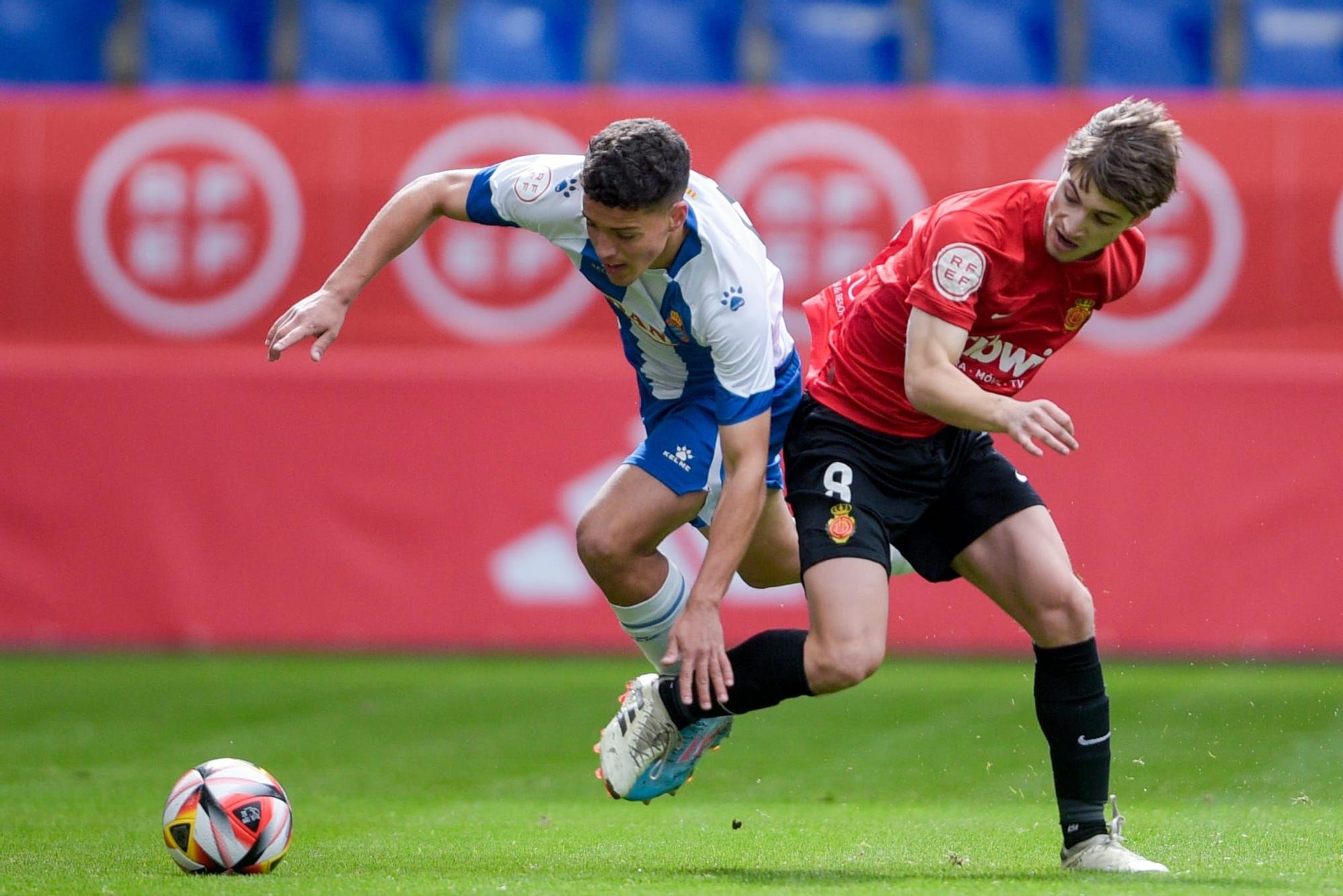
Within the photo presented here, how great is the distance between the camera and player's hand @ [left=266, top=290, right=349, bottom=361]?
4.73 meters

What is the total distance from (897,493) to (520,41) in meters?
9.19

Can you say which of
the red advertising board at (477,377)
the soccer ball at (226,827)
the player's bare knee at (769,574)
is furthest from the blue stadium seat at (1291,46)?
the soccer ball at (226,827)

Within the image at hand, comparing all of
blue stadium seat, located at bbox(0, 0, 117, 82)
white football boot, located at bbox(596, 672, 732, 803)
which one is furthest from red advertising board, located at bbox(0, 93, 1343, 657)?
white football boot, located at bbox(596, 672, 732, 803)

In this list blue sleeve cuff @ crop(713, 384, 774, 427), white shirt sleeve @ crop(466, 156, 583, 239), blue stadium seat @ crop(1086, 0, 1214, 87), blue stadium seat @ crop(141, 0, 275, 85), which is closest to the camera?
blue sleeve cuff @ crop(713, 384, 774, 427)

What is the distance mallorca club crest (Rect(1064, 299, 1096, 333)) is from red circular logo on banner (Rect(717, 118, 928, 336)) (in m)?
6.62

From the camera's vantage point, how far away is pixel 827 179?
1142cm

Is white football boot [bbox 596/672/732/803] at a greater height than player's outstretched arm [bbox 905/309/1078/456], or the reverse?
player's outstretched arm [bbox 905/309/1078/456]

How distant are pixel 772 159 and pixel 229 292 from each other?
147 inches

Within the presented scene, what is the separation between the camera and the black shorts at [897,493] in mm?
4801

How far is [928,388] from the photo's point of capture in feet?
14.6

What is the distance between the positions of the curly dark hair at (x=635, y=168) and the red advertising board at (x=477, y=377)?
6066 mm

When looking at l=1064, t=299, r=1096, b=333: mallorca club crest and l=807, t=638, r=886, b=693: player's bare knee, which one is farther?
l=1064, t=299, r=1096, b=333: mallorca club crest

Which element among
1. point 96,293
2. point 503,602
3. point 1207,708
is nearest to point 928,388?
point 1207,708

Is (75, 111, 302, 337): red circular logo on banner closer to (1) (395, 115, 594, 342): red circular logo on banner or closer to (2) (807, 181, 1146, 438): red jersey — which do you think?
(1) (395, 115, 594, 342): red circular logo on banner
